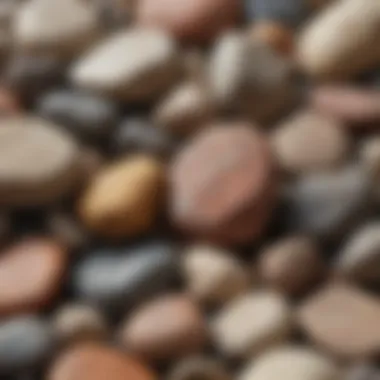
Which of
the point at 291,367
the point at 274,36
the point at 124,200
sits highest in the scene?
the point at 274,36

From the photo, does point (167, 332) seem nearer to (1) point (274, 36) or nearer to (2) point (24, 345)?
(2) point (24, 345)

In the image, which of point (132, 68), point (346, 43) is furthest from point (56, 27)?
point (346, 43)

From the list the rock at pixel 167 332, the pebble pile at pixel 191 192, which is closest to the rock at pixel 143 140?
the pebble pile at pixel 191 192

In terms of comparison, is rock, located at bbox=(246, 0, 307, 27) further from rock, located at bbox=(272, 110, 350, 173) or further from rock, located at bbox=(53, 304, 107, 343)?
rock, located at bbox=(53, 304, 107, 343)

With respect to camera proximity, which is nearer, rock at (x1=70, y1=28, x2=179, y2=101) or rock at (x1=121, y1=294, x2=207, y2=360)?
rock at (x1=121, y1=294, x2=207, y2=360)

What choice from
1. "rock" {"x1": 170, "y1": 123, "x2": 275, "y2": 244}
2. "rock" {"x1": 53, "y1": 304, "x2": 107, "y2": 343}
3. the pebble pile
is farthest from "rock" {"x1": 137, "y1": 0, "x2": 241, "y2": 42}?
Answer: "rock" {"x1": 53, "y1": 304, "x2": 107, "y2": 343}

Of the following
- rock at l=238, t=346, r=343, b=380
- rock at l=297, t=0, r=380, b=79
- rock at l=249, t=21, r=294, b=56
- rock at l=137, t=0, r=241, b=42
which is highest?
rock at l=137, t=0, r=241, b=42

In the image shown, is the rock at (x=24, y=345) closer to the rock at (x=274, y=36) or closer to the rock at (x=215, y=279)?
the rock at (x=215, y=279)

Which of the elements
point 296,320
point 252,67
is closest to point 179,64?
point 252,67
